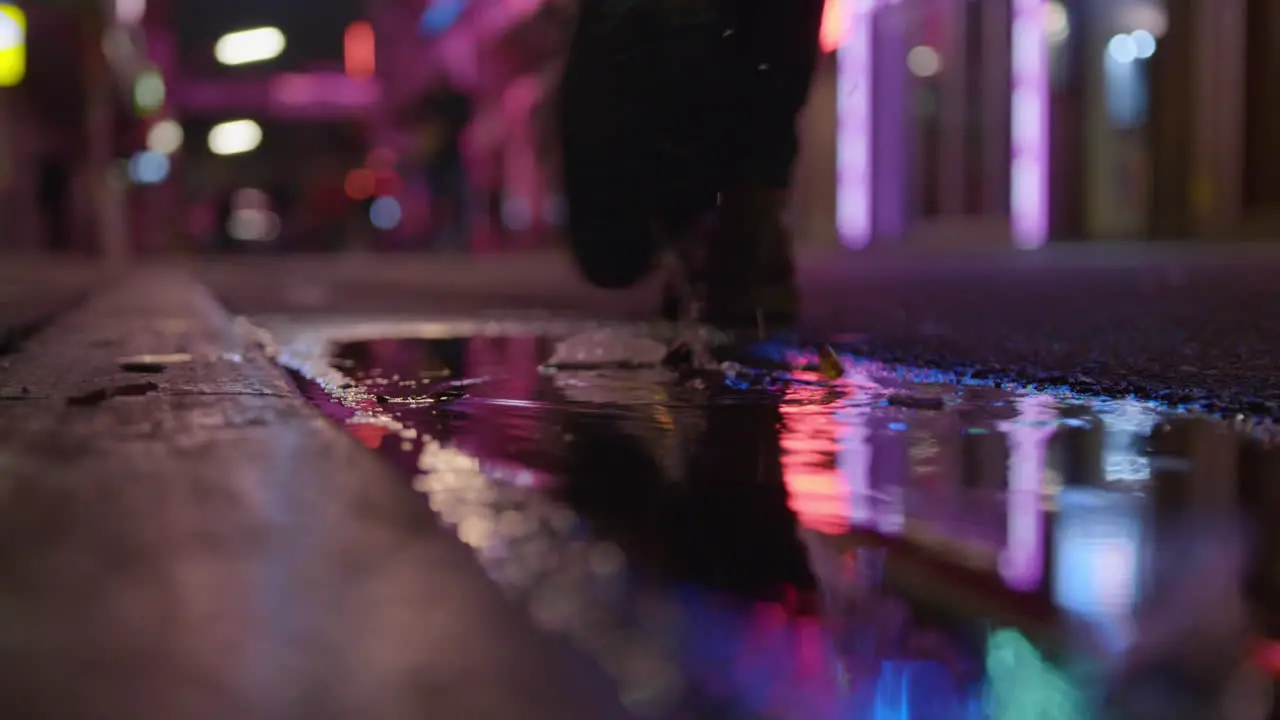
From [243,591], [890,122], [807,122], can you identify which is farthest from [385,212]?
[243,591]

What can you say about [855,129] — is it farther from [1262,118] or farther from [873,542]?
[873,542]

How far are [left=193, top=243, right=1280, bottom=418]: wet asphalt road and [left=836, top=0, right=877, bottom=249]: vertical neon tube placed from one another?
412 cm

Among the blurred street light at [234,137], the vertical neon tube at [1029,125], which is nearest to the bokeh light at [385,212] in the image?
the blurred street light at [234,137]

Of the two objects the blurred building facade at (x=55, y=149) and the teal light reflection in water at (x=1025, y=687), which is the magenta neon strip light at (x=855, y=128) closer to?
the blurred building facade at (x=55, y=149)

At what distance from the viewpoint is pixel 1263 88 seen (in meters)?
11.5

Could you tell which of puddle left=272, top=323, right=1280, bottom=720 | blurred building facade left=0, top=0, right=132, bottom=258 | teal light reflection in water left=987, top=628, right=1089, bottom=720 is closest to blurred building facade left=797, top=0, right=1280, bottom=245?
blurred building facade left=0, top=0, right=132, bottom=258

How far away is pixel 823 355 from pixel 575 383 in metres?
0.53

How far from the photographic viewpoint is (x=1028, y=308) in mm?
4613

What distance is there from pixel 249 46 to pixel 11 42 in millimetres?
14028

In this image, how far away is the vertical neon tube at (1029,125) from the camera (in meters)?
12.2

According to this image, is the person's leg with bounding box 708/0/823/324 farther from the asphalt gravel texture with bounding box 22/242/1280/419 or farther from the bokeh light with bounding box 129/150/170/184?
the bokeh light with bounding box 129/150/170/184

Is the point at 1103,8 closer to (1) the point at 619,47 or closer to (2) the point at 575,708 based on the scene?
(1) the point at 619,47

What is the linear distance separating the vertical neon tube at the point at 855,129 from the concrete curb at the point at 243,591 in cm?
1268

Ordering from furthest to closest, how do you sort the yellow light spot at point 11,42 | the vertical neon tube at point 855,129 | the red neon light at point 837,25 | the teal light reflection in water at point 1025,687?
1. the yellow light spot at point 11,42
2. the vertical neon tube at point 855,129
3. the red neon light at point 837,25
4. the teal light reflection in water at point 1025,687
